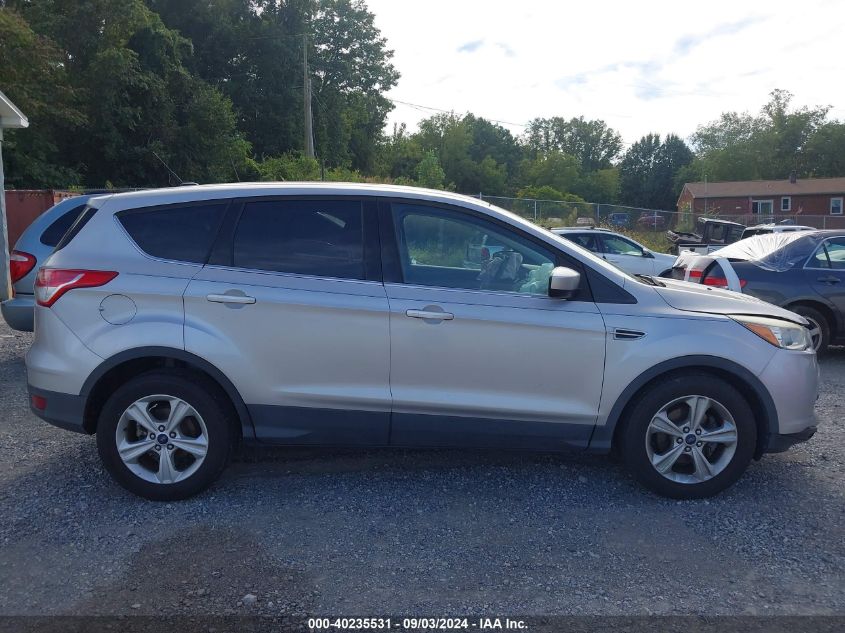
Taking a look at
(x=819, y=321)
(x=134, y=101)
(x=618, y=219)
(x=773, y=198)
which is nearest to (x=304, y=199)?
(x=819, y=321)

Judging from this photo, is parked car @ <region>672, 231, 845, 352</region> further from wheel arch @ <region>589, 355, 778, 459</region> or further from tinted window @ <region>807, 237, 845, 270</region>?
wheel arch @ <region>589, 355, 778, 459</region>

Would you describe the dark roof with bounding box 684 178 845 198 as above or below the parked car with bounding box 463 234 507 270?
above

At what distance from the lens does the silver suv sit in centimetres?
446

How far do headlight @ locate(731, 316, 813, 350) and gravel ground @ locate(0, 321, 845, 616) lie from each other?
95cm

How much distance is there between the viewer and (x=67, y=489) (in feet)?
15.7

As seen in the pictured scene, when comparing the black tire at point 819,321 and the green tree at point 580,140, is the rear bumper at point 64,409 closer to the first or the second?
the black tire at point 819,321

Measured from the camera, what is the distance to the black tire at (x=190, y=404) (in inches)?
175

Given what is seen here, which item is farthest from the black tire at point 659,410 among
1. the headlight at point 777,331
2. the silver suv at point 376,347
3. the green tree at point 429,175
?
the green tree at point 429,175

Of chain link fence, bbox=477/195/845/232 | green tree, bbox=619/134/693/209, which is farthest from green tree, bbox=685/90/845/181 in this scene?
chain link fence, bbox=477/195/845/232

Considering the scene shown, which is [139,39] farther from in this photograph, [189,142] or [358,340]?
[358,340]

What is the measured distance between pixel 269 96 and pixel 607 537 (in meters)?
→ 44.1

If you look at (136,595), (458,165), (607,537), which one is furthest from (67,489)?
(458,165)

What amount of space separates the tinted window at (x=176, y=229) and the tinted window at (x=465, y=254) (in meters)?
1.15

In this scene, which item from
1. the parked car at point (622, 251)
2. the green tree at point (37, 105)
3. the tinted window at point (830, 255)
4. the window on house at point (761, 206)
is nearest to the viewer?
the tinted window at point (830, 255)
